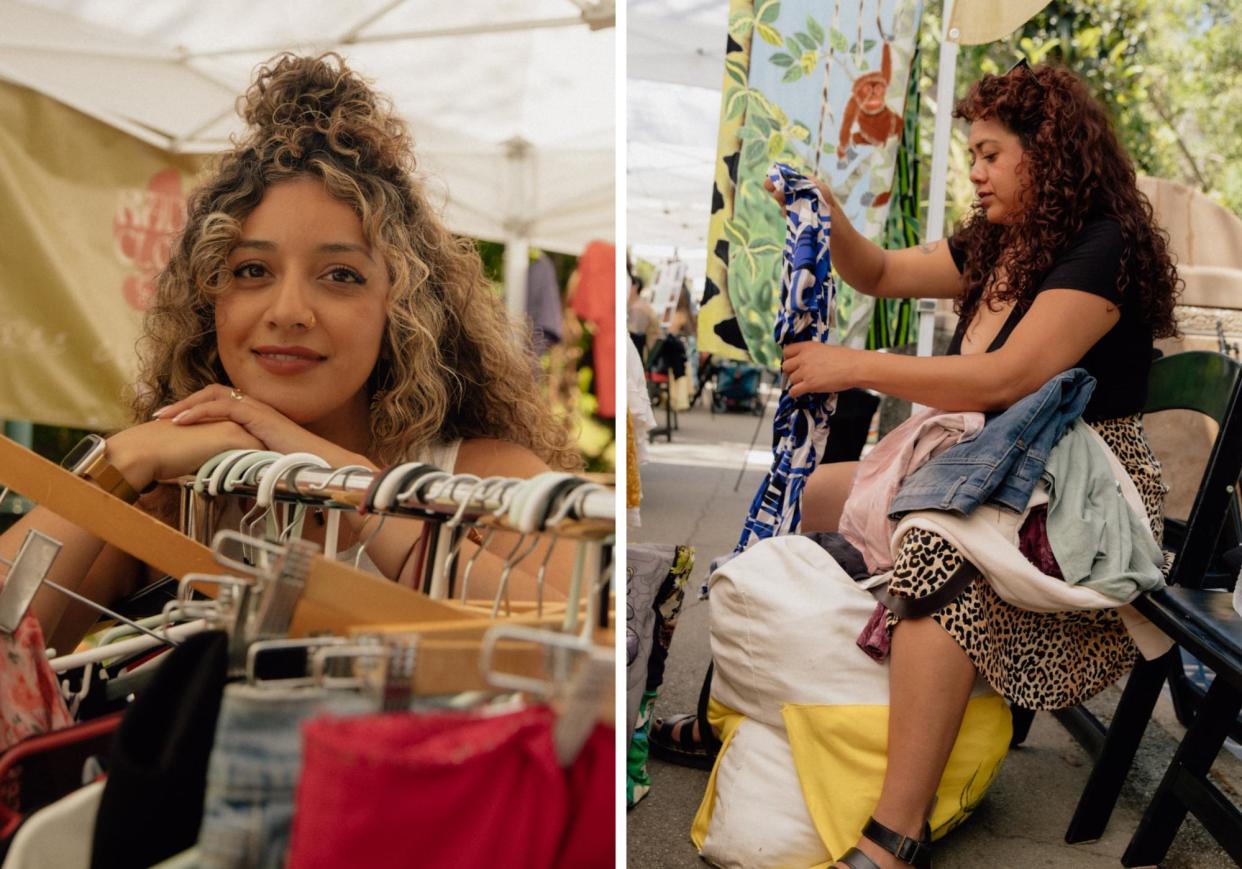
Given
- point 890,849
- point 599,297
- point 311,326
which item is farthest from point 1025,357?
point 311,326

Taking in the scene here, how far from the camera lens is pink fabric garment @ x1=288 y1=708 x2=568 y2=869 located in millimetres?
651

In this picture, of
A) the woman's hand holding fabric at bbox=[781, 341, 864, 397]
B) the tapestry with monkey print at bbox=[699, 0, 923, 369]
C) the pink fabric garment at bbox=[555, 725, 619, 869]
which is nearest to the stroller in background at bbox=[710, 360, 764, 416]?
the tapestry with monkey print at bbox=[699, 0, 923, 369]

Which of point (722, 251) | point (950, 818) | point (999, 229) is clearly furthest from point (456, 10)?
point (722, 251)

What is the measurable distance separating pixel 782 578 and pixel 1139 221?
87cm

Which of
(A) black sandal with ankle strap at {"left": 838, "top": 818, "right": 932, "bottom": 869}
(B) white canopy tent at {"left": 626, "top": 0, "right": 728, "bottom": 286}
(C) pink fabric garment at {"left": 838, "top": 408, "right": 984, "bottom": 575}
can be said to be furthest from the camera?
(B) white canopy tent at {"left": 626, "top": 0, "right": 728, "bottom": 286}

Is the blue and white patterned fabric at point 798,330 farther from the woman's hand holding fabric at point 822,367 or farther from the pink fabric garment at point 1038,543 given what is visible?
the pink fabric garment at point 1038,543

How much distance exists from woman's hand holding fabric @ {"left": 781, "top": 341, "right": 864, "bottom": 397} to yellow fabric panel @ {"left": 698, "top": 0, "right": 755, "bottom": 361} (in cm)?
81

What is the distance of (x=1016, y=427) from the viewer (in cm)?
168

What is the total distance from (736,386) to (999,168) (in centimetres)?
1026

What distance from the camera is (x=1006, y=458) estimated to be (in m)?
1.67

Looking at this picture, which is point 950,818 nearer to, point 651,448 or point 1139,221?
point 1139,221

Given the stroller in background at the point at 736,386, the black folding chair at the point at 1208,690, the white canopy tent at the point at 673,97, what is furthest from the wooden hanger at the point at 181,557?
the stroller in background at the point at 736,386

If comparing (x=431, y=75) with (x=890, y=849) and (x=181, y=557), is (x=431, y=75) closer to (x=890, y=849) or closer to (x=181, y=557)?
(x=181, y=557)

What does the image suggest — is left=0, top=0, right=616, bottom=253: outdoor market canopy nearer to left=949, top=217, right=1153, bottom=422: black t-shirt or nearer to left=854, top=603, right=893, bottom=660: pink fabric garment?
left=854, top=603, right=893, bottom=660: pink fabric garment
